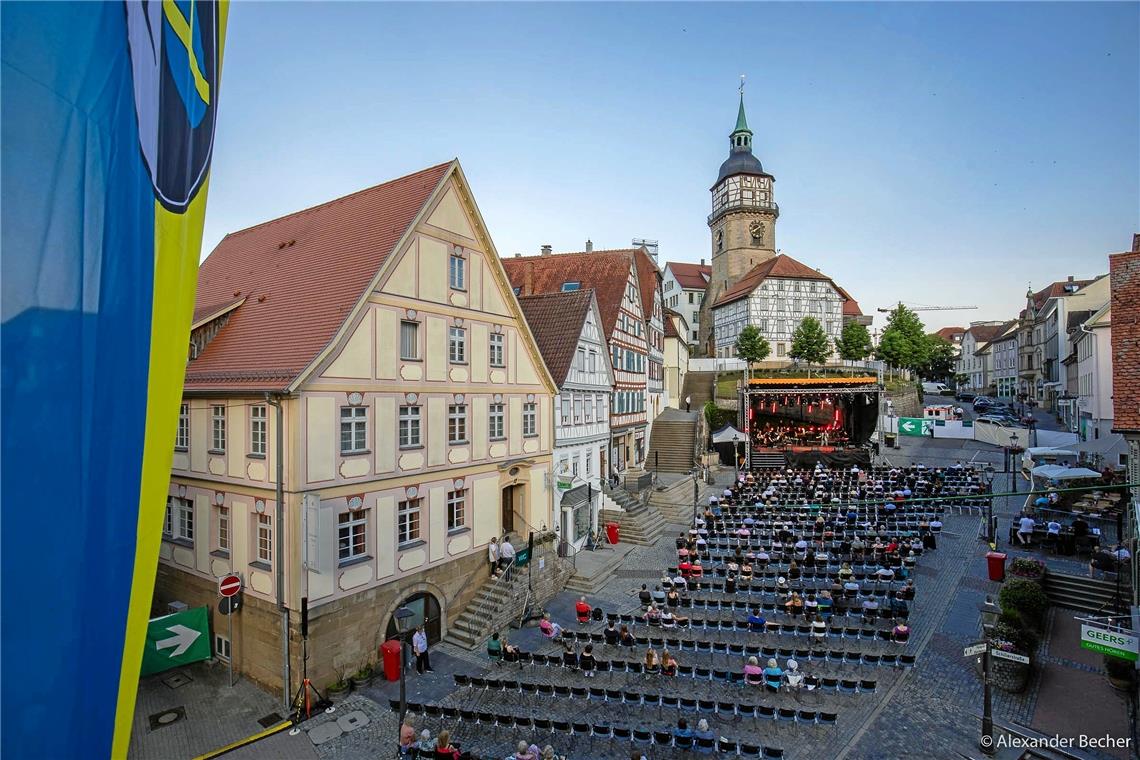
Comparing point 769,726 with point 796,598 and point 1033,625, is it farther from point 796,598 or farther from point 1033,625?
point 1033,625

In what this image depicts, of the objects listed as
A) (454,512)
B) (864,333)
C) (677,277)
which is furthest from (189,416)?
(677,277)

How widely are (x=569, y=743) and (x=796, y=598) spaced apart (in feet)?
25.0

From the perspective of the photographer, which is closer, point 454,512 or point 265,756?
point 265,756

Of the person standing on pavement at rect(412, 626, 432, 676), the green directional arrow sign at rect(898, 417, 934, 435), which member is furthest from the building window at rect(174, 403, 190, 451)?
the green directional arrow sign at rect(898, 417, 934, 435)

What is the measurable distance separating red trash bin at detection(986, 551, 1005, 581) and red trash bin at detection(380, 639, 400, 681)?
1704 cm

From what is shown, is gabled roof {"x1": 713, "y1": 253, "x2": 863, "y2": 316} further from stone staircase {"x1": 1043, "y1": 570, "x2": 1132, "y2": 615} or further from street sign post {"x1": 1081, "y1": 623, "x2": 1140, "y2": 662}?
street sign post {"x1": 1081, "y1": 623, "x2": 1140, "y2": 662}

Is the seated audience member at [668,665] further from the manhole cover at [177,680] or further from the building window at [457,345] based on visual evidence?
the manhole cover at [177,680]

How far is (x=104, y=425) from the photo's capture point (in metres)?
3.50

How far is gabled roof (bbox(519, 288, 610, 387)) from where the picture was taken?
72.9 ft

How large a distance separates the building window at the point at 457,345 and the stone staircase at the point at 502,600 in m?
6.32

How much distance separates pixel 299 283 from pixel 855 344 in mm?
51731

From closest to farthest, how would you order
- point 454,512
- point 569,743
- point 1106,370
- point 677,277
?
point 569,743
point 454,512
point 1106,370
point 677,277

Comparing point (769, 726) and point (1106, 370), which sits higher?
point (1106, 370)

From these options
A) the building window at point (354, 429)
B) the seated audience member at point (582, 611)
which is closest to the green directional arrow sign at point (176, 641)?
the building window at point (354, 429)
